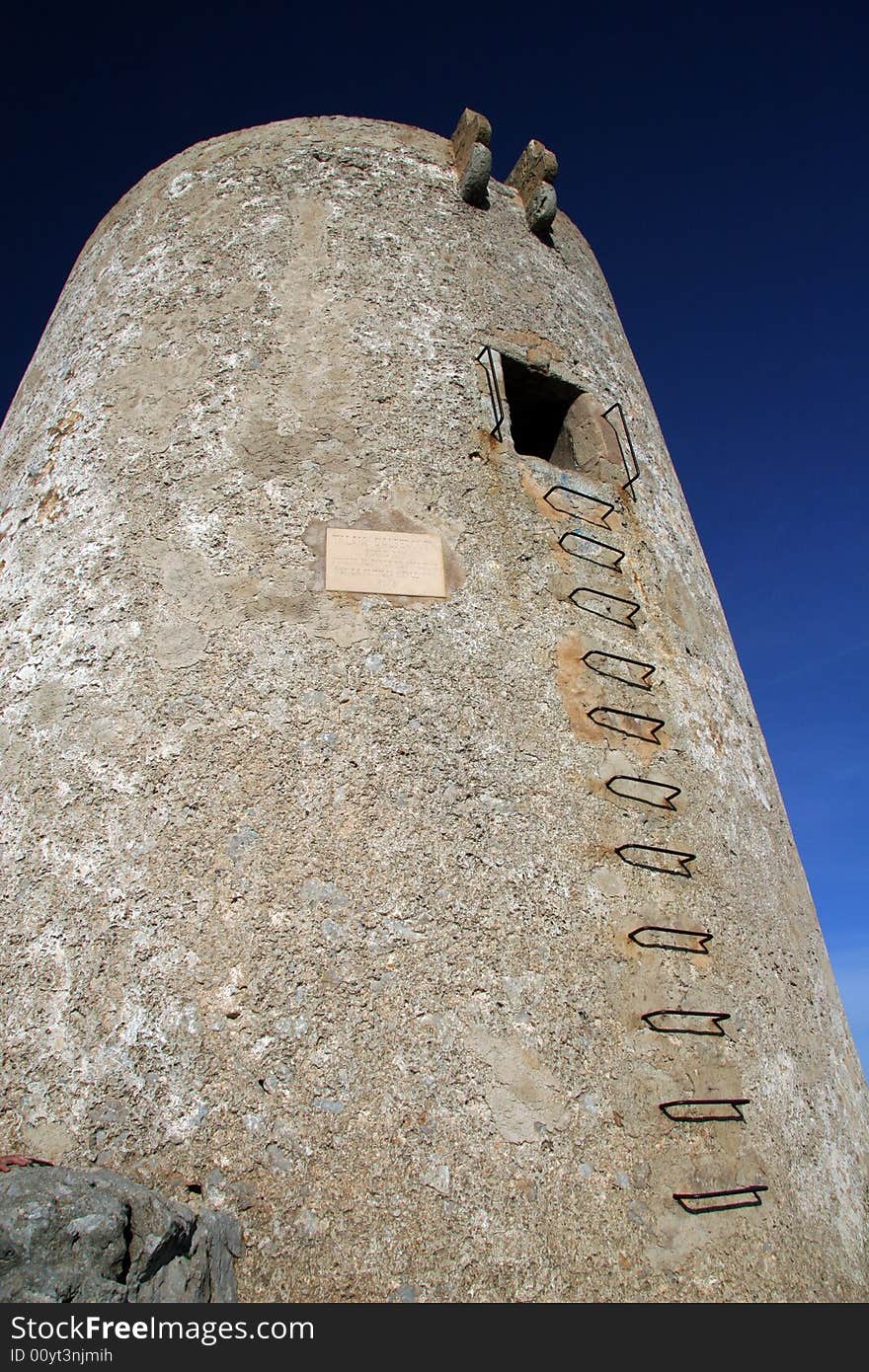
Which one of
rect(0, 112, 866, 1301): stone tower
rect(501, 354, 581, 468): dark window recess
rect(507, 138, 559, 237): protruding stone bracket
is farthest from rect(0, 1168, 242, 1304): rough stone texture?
rect(507, 138, 559, 237): protruding stone bracket

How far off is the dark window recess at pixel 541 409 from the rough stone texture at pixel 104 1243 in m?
3.32

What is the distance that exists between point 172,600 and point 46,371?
6.70 feet

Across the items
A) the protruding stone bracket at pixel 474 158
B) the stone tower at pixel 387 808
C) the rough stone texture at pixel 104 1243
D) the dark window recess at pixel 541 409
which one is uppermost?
the protruding stone bracket at pixel 474 158

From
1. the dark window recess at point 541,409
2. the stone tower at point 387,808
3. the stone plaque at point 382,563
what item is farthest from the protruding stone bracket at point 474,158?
the stone plaque at point 382,563

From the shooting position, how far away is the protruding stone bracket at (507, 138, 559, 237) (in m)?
4.90

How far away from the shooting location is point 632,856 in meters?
3.11

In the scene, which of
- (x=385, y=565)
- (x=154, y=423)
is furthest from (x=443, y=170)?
(x=385, y=565)

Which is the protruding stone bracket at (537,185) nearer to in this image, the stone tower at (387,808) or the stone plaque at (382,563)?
the stone tower at (387,808)

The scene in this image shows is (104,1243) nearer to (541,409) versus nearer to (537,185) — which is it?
(541,409)

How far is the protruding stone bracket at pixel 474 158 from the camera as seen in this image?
4.62 metres

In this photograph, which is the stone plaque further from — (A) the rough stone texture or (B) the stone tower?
(A) the rough stone texture

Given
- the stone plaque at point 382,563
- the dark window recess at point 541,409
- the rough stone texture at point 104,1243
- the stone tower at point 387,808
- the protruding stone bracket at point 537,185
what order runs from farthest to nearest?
the protruding stone bracket at point 537,185, the dark window recess at point 541,409, the stone plaque at point 382,563, the stone tower at point 387,808, the rough stone texture at point 104,1243
